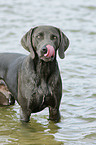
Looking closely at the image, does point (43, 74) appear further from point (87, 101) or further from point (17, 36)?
point (17, 36)

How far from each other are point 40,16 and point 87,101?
750cm

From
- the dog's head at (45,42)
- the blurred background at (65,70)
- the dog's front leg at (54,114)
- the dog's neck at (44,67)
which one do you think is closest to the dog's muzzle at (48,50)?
the dog's head at (45,42)

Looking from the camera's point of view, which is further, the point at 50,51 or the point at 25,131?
the point at 25,131

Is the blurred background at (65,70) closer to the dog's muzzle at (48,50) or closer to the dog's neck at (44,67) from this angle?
the dog's neck at (44,67)

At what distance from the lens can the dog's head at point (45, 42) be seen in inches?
214

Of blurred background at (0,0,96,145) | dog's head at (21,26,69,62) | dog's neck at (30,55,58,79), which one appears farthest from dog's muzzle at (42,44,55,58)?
blurred background at (0,0,96,145)

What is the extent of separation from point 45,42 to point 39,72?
0.53 meters

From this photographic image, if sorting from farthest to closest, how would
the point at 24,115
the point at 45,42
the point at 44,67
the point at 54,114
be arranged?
the point at 54,114, the point at 24,115, the point at 44,67, the point at 45,42

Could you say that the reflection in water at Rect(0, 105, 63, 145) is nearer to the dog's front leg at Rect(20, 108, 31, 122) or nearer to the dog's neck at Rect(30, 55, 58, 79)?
the dog's front leg at Rect(20, 108, 31, 122)

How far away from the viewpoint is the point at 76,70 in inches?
370

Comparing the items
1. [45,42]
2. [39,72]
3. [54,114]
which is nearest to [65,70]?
[54,114]

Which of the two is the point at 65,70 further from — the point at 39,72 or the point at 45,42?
the point at 45,42

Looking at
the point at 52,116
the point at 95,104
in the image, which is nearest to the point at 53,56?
the point at 52,116

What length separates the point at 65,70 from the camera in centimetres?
938
